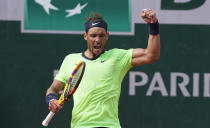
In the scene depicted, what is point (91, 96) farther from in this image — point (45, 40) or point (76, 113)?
point (45, 40)

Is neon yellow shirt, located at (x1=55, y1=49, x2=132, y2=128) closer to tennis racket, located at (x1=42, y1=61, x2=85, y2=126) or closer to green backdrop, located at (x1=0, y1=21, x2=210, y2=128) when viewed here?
tennis racket, located at (x1=42, y1=61, x2=85, y2=126)

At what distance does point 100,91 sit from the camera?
4055mm

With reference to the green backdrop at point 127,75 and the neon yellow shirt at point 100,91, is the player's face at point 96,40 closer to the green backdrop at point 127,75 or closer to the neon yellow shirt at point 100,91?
the neon yellow shirt at point 100,91

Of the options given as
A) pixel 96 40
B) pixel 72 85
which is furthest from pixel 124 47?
pixel 72 85

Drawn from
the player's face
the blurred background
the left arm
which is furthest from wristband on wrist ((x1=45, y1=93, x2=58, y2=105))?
the blurred background

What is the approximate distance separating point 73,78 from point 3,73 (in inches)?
85.7

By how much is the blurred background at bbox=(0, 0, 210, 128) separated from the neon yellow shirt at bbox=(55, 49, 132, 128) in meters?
1.74

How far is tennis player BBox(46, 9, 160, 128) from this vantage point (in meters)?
4.00

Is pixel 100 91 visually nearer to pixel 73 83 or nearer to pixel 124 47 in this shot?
pixel 73 83

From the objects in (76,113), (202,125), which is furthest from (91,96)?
(202,125)

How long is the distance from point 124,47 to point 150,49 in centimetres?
195

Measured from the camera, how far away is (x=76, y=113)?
4.10m

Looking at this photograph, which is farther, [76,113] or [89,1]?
[89,1]

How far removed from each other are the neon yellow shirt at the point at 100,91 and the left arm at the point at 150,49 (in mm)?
71
